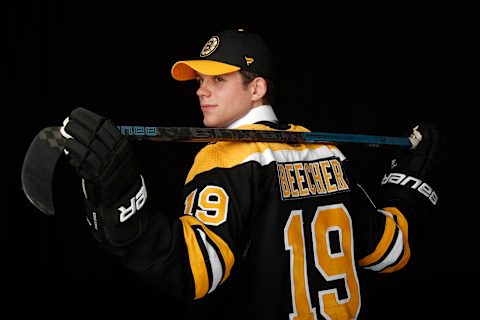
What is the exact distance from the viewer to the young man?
1.37m

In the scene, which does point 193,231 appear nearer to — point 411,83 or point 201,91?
point 201,91

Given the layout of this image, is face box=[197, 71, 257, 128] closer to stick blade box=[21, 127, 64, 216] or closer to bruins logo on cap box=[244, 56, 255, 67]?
bruins logo on cap box=[244, 56, 255, 67]

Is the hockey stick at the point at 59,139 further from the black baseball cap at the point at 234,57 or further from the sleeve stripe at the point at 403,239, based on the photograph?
the sleeve stripe at the point at 403,239

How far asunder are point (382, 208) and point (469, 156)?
155 cm

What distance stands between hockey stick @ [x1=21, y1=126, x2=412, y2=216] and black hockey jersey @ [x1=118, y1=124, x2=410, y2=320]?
34 millimetres

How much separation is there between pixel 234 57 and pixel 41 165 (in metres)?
0.66

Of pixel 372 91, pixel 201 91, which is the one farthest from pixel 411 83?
pixel 201 91

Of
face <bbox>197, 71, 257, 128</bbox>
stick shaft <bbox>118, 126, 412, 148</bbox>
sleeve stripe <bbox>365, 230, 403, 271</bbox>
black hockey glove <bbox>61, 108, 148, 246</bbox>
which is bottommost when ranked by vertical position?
sleeve stripe <bbox>365, 230, 403, 271</bbox>

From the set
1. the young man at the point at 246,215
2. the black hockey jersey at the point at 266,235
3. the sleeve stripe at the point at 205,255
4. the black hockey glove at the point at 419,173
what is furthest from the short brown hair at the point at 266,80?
the black hockey glove at the point at 419,173

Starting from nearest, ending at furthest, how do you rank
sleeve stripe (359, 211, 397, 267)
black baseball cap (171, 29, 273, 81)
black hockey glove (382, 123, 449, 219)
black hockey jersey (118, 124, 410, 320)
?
1. black hockey jersey (118, 124, 410, 320)
2. black baseball cap (171, 29, 273, 81)
3. sleeve stripe (359, 211, 397, 267)
4. black hockey glove (382, 123, 449, 219)

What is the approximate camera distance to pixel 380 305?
3197 millimetres

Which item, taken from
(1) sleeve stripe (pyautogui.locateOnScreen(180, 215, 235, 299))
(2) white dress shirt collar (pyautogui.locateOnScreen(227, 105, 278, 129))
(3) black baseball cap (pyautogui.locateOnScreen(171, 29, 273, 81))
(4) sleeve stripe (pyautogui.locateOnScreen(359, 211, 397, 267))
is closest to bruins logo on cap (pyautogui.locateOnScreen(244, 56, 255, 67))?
(3) black baseball cap (pyautogui.locateOnScreen(171, 29, 273, 81))

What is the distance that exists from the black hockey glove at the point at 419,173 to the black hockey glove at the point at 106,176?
104 centimetres

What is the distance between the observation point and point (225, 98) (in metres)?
1.80
